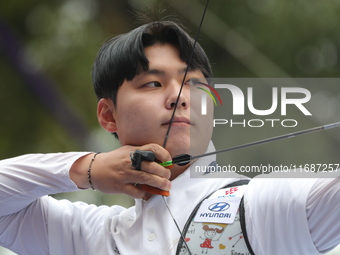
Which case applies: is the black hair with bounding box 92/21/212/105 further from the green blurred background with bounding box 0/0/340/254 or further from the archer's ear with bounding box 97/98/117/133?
the green blurred background with bounding box 0/0/340/254

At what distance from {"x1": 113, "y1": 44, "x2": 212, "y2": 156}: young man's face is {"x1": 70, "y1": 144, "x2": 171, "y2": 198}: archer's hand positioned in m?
0.04

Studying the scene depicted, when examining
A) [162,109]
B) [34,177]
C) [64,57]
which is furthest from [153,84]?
[64,57]

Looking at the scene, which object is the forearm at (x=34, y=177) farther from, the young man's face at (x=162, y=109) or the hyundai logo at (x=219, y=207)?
the hyundai logo at (x=219, y=207)

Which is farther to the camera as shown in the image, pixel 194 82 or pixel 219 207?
pixel 194 82

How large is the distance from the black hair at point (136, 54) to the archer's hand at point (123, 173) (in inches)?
4.9

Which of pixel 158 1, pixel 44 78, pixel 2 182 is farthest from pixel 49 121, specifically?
pixel 2 182

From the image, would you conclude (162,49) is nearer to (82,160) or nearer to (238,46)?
(82,160)

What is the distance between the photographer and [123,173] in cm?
68

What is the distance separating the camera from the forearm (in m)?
0.73

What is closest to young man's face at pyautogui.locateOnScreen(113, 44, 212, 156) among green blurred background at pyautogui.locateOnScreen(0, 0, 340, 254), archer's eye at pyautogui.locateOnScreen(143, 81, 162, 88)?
archer's eye at pyautogui.locateOnScreen(143, 81, 162, 88)

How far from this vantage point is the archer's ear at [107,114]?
2.70ft

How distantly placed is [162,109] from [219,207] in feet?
0.52

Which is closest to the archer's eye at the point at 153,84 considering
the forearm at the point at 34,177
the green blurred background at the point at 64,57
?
the forearm at the point at 34,177

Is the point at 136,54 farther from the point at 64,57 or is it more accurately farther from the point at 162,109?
the point at 64,57
